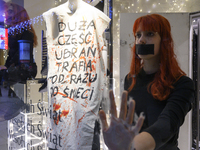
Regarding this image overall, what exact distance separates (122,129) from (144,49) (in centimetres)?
36

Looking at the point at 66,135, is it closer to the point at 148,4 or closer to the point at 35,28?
the point at 35,28

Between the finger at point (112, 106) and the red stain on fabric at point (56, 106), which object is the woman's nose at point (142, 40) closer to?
the finger at point (112, 106)

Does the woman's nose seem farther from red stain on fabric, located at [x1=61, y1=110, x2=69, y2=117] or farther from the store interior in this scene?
red stain on fabric, located at [x1=61, y1=110, x2=69, y2=117]

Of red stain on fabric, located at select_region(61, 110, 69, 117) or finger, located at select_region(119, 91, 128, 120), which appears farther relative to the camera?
red stain on fabric, located at select_region(61, 110, 69, 117)

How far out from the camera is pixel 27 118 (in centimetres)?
105

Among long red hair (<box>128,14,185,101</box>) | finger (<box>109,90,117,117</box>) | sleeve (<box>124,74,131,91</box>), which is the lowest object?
finger (<box>109,90,117,117</box>)

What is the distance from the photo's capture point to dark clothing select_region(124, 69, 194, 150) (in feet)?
2.23

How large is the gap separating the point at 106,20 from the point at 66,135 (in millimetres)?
657

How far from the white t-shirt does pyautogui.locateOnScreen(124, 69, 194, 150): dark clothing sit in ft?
0.74

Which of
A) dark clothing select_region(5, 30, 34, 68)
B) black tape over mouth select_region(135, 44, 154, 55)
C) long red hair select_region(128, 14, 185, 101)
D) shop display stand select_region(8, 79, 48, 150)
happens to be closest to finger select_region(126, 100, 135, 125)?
long red hair select_region(128, 14, 185, 101)

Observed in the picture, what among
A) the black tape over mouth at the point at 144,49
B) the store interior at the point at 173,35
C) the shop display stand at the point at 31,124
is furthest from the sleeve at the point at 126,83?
the shop display stand at the point at 31,124

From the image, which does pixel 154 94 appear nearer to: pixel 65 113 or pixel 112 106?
pixel 112 106

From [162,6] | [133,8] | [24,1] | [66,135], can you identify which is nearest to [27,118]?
[66,135]

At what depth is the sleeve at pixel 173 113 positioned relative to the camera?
675 millimetres
